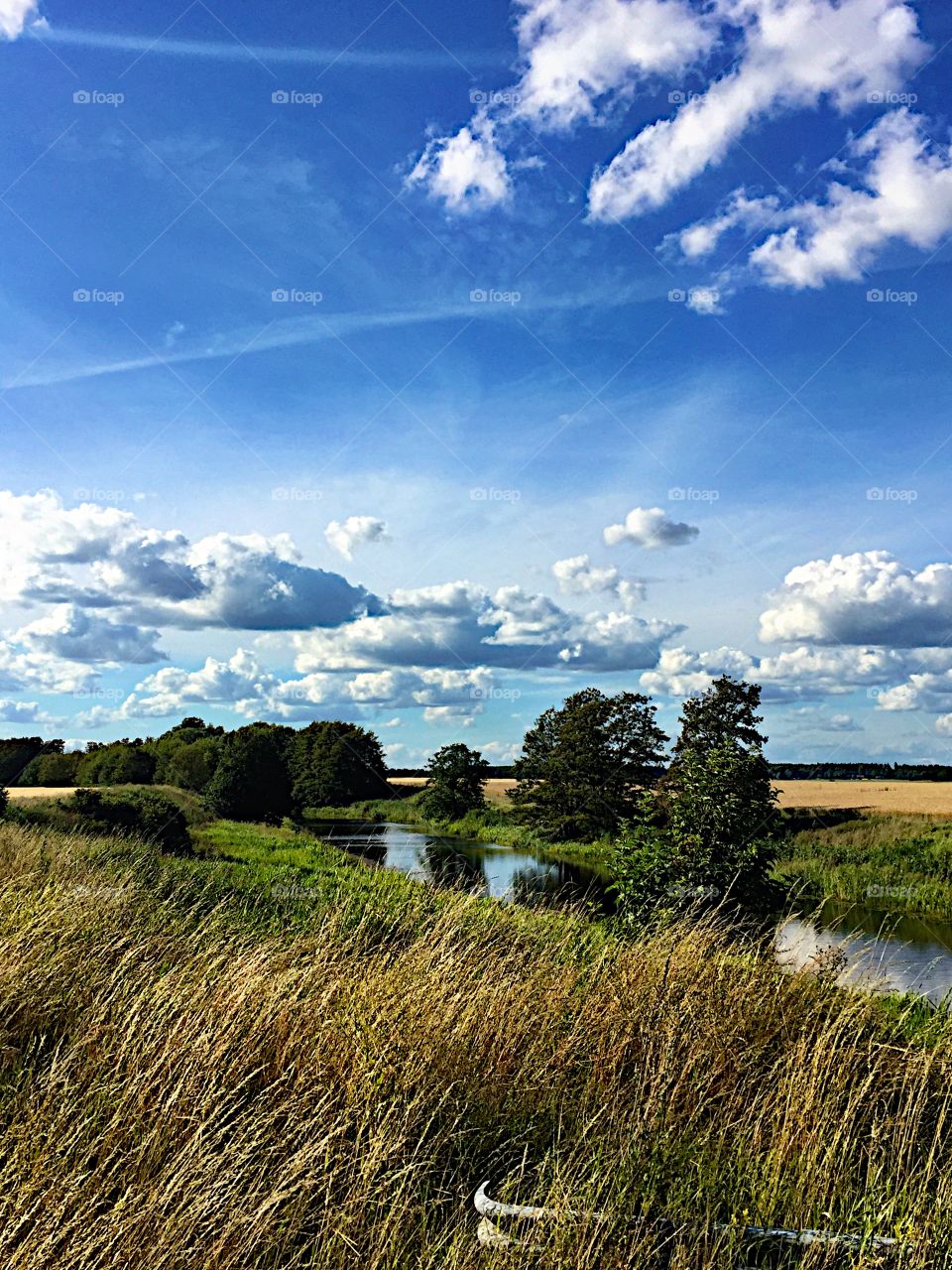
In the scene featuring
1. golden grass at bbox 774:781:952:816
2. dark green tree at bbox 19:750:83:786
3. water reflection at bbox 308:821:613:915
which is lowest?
water reflection at bbox 308:821:613:915

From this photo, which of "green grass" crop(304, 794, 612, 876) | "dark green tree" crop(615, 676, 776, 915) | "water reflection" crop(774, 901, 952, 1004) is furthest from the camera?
"green grass" crop(304, 794, 612, 876)

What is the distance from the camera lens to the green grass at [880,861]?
28859 mm

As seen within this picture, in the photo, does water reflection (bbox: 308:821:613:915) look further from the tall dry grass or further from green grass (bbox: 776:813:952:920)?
the tall dry grass

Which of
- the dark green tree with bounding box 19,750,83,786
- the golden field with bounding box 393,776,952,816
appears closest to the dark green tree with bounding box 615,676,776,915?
the golden field with bounding box 393,776,952,816

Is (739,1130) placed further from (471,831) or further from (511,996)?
(471,831)

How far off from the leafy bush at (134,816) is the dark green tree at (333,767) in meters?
35.7

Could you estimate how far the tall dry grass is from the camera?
3.65 meters

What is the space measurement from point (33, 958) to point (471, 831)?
50417 millimetres

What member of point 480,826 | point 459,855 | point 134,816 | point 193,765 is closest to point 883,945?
point 459,855

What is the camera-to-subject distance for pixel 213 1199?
3590 millimetres

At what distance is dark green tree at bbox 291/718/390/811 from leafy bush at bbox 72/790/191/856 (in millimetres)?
35674

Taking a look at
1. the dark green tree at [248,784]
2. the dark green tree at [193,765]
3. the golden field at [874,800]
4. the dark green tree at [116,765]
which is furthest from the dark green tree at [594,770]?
the dark green tree at [116,765]

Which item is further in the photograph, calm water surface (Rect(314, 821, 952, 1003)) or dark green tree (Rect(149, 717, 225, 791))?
dark green tree (Rect(149, 717, 225, 791))

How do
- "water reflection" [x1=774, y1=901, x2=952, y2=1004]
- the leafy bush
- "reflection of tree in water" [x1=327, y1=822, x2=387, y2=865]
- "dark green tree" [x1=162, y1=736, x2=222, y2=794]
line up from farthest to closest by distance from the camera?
"dark green tree" [x1=162, y1=736, x2=222, y2=794], "reflection of tree in water" [x1=327, y1=822, x2=387, y2=865], the leafy bush, "water reflection" [x1=774, y1=901, x2=952, y2=1004]
